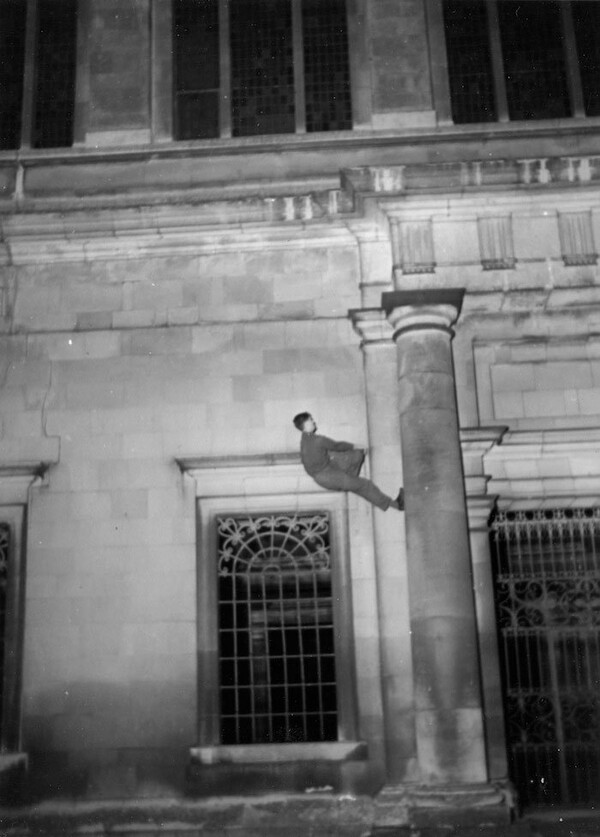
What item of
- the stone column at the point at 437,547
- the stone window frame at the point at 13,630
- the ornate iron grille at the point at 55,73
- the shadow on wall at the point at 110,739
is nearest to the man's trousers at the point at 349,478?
the stone column at the point at 437,547

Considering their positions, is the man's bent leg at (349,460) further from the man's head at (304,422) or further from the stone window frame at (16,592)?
the stone window frame at (16,592)

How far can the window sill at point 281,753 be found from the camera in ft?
37.7

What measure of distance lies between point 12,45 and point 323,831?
11751mm

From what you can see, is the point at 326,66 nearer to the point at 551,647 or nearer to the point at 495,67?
the point at 495,67

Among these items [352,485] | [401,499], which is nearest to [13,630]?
[352,485]

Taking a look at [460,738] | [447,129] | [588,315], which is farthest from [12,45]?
[460,738]

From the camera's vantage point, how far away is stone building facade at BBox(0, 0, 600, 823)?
37.9ft

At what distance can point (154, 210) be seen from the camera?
42.4 ft

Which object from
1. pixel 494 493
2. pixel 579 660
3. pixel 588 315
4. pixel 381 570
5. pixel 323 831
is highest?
pixel 588 315

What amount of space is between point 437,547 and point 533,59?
305 inches

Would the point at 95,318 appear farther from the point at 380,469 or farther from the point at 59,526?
the point at 380,469

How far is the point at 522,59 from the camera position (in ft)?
48.2

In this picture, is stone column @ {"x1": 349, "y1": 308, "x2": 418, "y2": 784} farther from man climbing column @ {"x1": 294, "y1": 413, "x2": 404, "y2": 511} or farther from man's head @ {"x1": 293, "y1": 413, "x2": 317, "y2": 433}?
man's head @ {"x1": 293, "y1": 413, "x2": 317, "y2": 433}

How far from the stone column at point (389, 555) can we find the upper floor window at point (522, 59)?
155 inches
